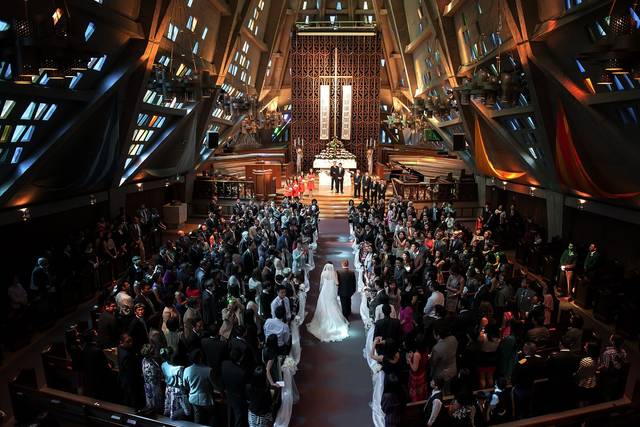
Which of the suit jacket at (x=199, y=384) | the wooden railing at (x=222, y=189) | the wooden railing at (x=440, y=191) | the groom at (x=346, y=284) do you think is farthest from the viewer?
the wooden railing at (x=222, y=189)

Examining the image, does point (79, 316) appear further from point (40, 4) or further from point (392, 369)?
point (392, 369)

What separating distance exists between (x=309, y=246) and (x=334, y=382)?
6942mm

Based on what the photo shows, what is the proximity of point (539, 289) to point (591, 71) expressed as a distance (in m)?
4.66

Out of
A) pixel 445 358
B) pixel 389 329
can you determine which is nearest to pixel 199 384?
pixel 389 329

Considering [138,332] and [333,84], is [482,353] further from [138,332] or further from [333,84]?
[333,84]

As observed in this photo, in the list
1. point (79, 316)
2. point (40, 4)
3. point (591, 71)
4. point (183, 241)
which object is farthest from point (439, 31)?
point (79, 316)

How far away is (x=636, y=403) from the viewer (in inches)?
213

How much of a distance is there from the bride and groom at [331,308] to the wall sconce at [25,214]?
7.41 meters

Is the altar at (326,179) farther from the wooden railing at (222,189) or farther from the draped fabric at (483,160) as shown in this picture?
the draped fabric at (483,160)

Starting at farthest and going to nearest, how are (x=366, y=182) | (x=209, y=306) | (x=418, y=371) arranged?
1. (x=366, y=182)
2. (x=209, y=306)
3. (x=418, y=371)

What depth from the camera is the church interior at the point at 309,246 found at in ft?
19.5

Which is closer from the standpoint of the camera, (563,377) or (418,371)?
(563,377)

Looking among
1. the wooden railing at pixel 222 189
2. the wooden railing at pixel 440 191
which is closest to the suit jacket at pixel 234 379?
the wooden railing at pixel 440 191

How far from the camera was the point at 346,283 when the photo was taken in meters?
9.73
